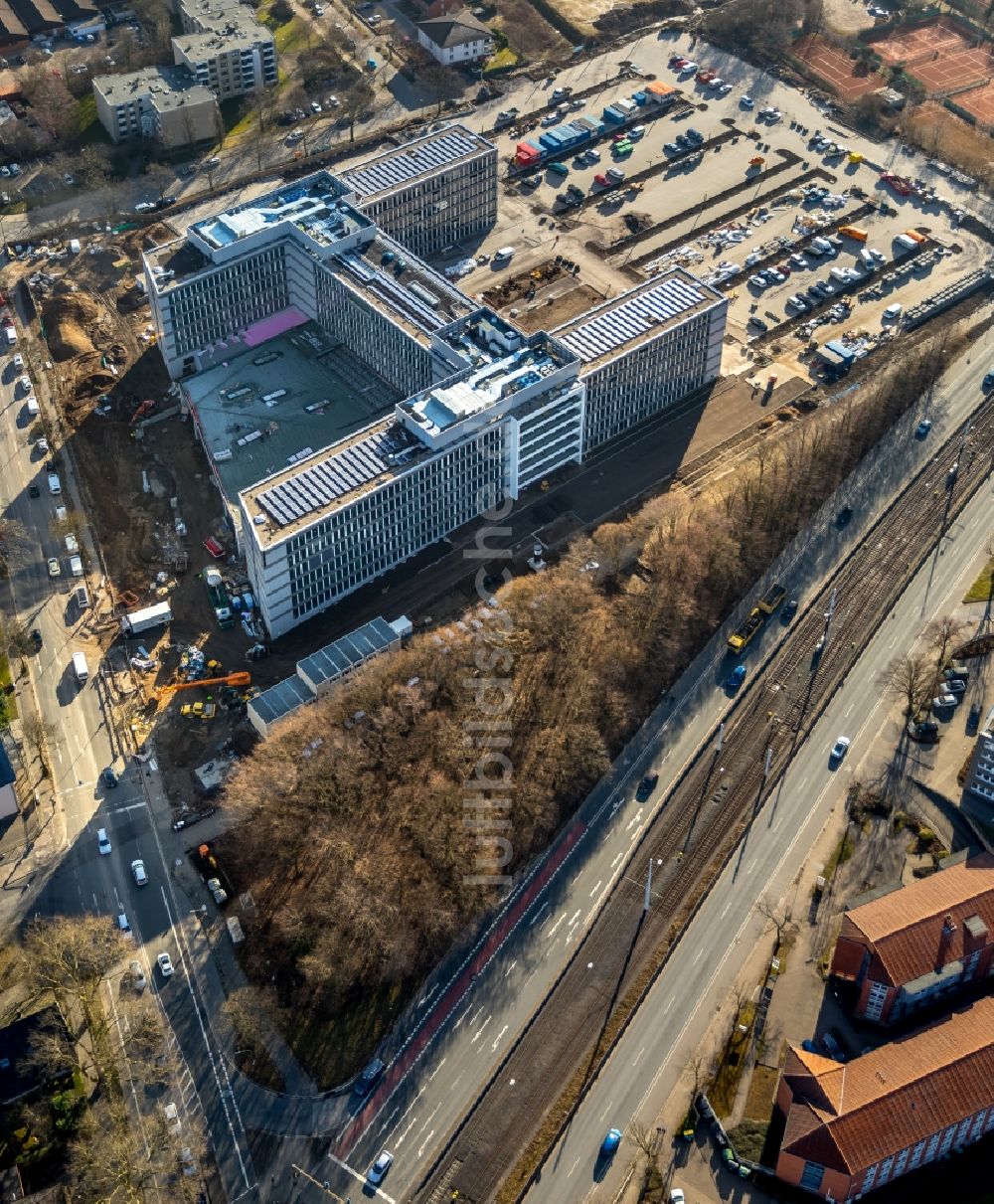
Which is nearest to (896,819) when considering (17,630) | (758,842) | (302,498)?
(758,842)

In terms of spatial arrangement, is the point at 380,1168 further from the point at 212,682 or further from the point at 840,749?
the point at 840,749

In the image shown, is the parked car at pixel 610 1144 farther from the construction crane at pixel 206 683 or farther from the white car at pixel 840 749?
the construction crane at pixel 206 683

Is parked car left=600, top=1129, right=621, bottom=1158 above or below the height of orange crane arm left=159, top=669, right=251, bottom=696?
below

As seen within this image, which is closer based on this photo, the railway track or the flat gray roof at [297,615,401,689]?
the railway track

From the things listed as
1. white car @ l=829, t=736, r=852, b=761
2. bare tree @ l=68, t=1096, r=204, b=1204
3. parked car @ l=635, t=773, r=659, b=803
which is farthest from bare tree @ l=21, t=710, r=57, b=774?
white car @ l=829, t=736, r=852, b=761

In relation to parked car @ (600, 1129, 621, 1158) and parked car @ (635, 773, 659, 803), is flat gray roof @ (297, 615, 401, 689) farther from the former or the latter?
parked car @ (600, 1129, 621, 1158)

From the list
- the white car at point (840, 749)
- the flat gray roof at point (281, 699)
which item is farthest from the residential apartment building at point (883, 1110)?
the flat gray roof at point (281, 699)
